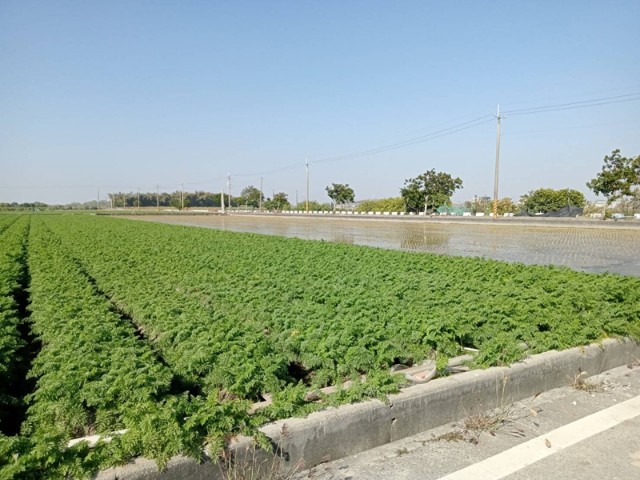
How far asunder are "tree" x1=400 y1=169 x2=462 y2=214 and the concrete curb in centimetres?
7291

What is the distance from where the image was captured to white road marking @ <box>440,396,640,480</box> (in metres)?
2.88

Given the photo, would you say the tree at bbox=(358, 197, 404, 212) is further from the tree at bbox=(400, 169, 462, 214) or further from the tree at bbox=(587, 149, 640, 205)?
the tree at bbox=(587, 149, 640, 205)

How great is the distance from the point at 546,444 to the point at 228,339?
106 inches

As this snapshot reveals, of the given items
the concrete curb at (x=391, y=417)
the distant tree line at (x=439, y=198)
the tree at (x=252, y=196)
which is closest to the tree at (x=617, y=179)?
the distant tree line at (x=439, y=198)

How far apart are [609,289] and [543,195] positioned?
76.7m

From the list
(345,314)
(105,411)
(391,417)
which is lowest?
(391,417)

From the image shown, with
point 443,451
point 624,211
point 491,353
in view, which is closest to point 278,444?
point 443,451

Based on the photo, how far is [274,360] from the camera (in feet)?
12.5

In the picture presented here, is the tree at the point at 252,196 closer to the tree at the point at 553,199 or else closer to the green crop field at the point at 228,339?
the tree at the point at 553,199

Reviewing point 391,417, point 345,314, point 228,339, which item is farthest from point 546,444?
point 228,339

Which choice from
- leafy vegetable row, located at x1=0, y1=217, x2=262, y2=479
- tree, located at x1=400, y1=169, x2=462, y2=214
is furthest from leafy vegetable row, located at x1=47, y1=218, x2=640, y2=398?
tree, located at x1=400, y1=169, x2=462, y2=214

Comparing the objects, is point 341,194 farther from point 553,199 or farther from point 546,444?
point 546,444

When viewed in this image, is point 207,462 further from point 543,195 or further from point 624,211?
point 543,195

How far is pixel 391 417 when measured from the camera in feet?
10.7
